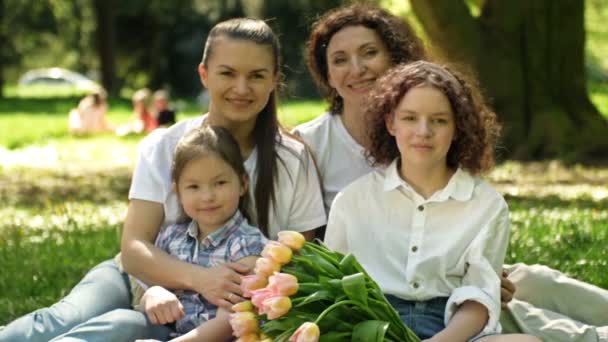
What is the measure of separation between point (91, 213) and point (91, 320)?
184 inches

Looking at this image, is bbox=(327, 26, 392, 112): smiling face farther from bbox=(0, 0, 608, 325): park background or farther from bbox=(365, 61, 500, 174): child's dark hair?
bbox=(365, 61, 500, 174): child's dark hair

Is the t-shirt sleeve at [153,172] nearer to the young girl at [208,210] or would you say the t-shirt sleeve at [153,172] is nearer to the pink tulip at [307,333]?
the young girl at [208,210]

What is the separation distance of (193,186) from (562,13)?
9392 mm

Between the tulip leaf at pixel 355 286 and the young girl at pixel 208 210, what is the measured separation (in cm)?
86

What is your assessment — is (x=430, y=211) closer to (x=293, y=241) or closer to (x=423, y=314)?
(x=423, y=314)

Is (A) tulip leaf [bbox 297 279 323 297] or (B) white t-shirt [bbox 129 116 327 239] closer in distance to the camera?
(A) tulip leaf [bbox 297 279 323 297]

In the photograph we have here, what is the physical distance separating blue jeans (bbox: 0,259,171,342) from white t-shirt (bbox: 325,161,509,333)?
83 cm

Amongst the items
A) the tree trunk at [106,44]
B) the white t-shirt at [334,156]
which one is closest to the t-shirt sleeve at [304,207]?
the white t-shirt at [334,156]

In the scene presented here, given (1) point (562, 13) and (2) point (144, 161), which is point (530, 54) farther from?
(2) point (144, 161)

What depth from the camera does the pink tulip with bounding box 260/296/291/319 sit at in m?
3.16

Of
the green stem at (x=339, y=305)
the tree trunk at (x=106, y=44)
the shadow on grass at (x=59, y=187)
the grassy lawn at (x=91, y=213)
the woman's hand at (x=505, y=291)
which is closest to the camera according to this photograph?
the green stem at (x=339, y=305)

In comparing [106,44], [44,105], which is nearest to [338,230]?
[44,105]

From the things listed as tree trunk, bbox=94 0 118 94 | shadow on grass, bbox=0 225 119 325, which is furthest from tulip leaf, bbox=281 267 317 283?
tree trunk, bbox=94 0 118 94

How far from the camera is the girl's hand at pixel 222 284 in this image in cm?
387
